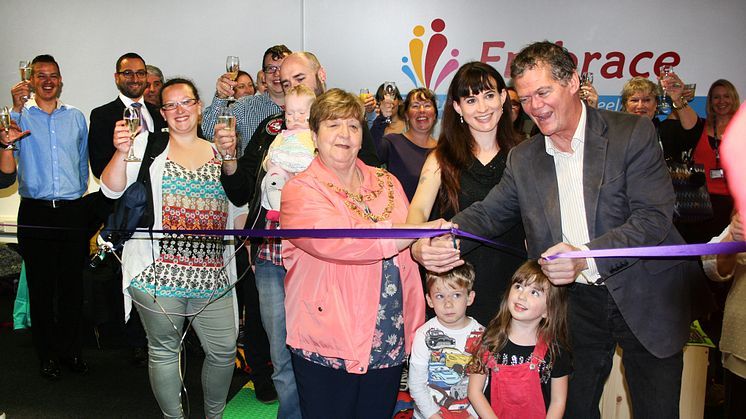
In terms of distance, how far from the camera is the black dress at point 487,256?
3.26 meters

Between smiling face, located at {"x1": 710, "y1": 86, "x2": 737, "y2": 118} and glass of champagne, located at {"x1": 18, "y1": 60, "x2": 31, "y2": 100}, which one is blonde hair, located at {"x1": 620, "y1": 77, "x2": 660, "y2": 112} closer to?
smiling face, located at {"x1": 710, "y1": 86, "x2": 737, "y2": 118}

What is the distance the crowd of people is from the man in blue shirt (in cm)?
85

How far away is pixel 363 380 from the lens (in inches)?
113

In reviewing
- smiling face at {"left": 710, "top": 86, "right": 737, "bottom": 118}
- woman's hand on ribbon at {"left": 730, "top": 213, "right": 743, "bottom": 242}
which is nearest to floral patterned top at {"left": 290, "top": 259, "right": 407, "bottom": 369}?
woman's hand on ribbon at {"left": 730, "top": 213, "right": 743, "bottom": 242}

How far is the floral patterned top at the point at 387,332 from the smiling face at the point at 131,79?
3.16 meters

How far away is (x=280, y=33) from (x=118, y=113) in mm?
2666

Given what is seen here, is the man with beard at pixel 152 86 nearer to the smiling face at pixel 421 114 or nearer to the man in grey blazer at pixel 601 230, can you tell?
the smiling face at pixel 421 114

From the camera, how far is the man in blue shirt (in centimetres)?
511

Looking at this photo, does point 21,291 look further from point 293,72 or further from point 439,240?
point 439,240

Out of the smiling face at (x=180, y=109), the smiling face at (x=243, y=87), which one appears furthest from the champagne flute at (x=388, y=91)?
the smiling face at (x=180, y=109)

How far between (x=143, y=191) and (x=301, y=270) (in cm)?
102

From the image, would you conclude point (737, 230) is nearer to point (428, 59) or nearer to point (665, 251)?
point (665, 251)

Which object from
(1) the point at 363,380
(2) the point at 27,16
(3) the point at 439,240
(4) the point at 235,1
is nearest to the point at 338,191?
(3) the point at 439,240

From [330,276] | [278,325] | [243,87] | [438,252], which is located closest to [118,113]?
[243,87]
